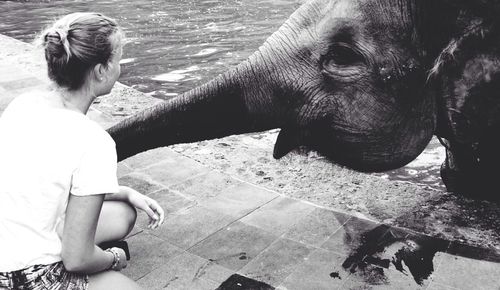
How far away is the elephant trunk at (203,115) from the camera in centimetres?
288

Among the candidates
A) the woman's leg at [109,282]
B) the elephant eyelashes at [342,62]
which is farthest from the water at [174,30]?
the woman's leg at [109,282]

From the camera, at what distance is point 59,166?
196 centimetres

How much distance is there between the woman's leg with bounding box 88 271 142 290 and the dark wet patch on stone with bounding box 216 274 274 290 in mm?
1047

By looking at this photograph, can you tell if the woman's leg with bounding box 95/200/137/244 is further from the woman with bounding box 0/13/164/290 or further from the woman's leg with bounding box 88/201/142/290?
the woman with bounding box 0/13/164/290

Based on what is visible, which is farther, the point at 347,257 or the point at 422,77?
the point at 347,257

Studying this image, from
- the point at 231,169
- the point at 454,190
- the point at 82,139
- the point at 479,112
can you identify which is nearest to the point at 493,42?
the point at 479,112

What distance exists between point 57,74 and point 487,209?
3334 mm

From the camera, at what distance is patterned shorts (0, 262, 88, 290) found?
2.02 m

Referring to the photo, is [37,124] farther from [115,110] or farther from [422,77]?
[115,110]

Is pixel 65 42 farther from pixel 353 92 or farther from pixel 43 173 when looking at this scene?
pixel 353 92

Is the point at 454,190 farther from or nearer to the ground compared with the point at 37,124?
nearer to the ground

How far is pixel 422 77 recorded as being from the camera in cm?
286

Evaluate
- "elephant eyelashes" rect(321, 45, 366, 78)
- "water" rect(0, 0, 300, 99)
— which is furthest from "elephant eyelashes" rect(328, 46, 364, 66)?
"water" rect(0, 0, 300, 99)

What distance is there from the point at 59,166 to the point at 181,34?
32.5ft
